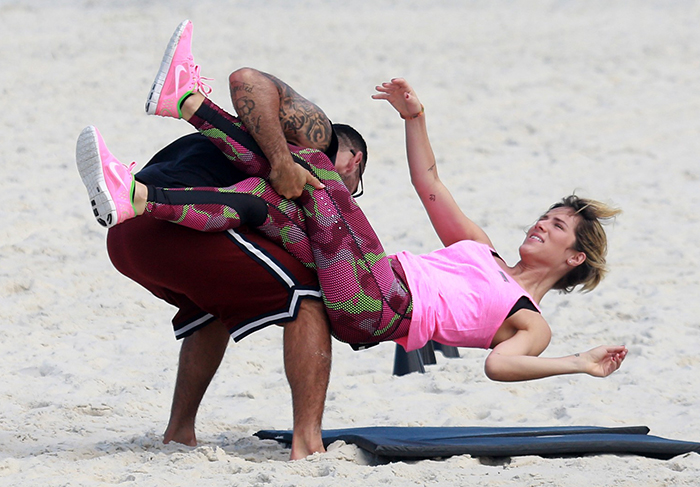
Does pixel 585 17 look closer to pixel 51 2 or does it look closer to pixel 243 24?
pixel 243 24

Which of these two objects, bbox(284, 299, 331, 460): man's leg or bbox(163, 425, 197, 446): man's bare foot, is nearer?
bbox(284, 299, 331, 460): man's leg

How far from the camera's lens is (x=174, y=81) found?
2887mm

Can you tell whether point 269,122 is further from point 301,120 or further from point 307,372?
point 307,372

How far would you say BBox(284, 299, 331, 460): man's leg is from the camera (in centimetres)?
295

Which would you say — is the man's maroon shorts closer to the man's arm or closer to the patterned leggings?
the patterned leggings

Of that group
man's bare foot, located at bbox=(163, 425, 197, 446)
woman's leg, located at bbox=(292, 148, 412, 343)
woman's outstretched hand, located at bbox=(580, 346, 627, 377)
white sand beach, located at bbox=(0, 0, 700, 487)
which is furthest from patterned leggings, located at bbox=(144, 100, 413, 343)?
man's bare foot, located at bbox=(163, 425, 197, 446)

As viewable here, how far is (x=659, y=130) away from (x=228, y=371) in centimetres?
593

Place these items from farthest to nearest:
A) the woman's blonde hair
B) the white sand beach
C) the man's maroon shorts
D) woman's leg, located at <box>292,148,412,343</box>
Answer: the woman's blonde hair < the white sand beach < woman's leg, located at <box>292,148,412,343</box> < the man's maroon shorts

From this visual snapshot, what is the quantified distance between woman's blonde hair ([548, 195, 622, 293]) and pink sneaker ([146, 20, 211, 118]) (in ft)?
5.17

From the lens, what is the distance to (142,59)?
1056 cm

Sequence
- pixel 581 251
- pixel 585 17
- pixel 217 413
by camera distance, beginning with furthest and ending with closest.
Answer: pixel 585 17 < pixel 217 413 < pixel 581 251

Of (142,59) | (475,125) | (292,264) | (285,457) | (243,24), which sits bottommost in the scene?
(285,457)

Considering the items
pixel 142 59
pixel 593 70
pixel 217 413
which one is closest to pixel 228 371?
pixel 217 413

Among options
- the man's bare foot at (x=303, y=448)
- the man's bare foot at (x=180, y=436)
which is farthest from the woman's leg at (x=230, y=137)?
the man's bare foot at (x=180, y=436)
